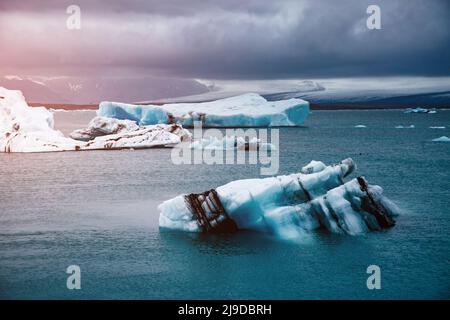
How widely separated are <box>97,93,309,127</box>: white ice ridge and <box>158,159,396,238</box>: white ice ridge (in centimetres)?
3926

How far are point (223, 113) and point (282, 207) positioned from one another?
4408 cm

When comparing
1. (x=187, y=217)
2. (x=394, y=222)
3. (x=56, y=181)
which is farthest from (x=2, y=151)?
(x=394, y=222)

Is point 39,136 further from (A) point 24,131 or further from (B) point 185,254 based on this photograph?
(B) point 185,254

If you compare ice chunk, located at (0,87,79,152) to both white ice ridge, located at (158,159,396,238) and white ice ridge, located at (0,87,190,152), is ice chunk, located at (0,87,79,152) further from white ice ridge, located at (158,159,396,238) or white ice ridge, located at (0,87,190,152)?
white ice ridge, located at (158,159,396,238)

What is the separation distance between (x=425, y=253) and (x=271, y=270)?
4.22 m

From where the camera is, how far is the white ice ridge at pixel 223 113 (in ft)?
182

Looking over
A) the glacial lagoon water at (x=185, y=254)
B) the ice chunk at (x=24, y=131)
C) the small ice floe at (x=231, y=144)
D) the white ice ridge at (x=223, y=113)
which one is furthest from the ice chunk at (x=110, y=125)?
the glacial lagoon water at (x=185, y=254)

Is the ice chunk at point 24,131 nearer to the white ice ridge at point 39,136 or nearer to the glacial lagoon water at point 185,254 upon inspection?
the white ice ridge at point 39,136

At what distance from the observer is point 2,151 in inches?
1575

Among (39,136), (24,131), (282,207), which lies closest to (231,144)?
(39,136)

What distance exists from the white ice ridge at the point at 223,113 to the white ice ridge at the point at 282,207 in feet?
129

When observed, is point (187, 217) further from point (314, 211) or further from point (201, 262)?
point (314, 211)

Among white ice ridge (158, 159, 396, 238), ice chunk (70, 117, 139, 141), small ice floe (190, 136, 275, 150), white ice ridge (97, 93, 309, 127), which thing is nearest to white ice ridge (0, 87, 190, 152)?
small ice floe (190, 136, 275, 150)

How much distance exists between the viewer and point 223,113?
59.8 m
